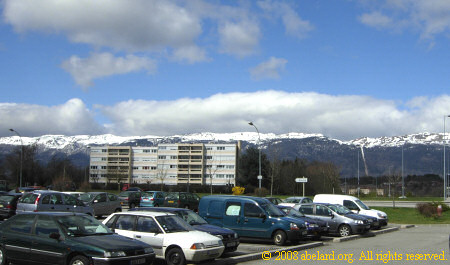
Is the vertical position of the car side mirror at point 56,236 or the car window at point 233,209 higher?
the car window at point 233,209

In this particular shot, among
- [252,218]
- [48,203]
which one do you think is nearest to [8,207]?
[48,203]

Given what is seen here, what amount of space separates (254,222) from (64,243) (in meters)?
8.56

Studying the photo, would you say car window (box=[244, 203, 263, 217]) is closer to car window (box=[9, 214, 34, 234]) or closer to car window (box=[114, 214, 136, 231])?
car window (box=[114, 214, 136, 231])

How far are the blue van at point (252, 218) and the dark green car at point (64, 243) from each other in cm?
706

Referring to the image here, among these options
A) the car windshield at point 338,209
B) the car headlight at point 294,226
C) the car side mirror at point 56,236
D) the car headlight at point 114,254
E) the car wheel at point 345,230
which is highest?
the car side mirror at point 56,236

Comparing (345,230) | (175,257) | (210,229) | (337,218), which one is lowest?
(345,230)

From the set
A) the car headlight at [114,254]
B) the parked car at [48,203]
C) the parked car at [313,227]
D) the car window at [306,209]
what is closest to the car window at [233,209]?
the parked car at [313,227]

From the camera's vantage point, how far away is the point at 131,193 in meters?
39.8

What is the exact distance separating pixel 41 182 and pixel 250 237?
301ft

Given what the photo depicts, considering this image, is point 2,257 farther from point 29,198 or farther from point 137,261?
point 29,198

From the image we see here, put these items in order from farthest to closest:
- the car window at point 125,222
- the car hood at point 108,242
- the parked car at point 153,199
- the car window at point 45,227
→ the parked car at point 153,199, the car window at point 125,222, the car window at point 45,227, the car hood at point 108,242

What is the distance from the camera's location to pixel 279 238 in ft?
55.6

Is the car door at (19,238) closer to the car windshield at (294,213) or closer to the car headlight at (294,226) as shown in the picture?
the car headlight at (294,226)

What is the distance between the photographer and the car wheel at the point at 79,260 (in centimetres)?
979
